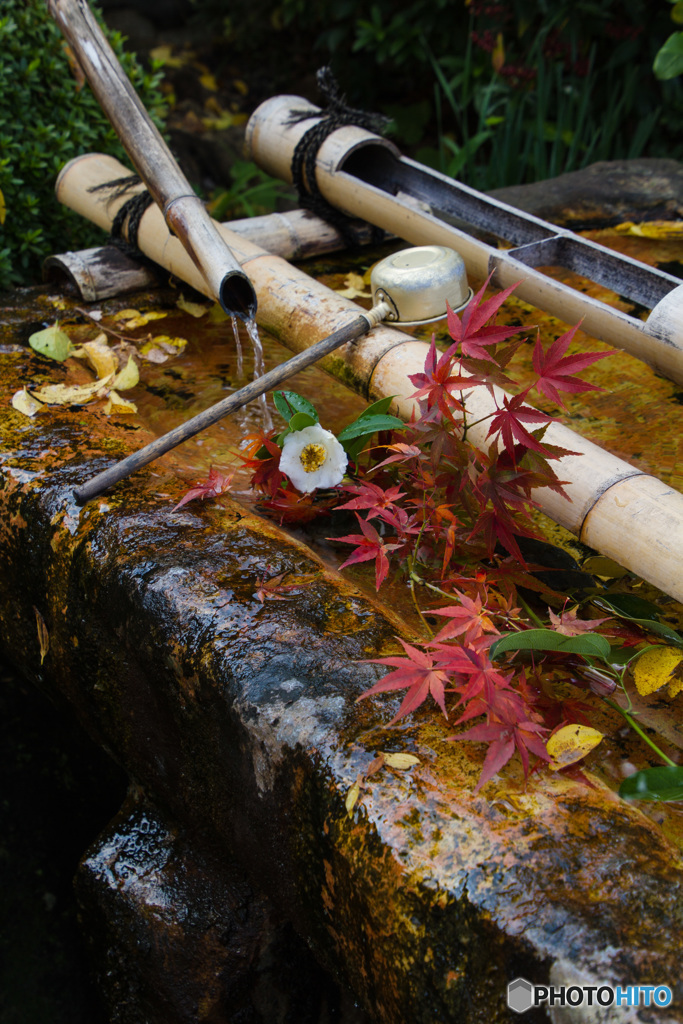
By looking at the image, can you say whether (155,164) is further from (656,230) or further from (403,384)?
(656,230)

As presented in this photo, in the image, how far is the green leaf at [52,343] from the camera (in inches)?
102

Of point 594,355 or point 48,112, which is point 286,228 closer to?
point 48,112

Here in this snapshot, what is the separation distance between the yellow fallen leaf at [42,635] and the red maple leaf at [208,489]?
49 cm

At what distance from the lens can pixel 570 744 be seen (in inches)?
50.2

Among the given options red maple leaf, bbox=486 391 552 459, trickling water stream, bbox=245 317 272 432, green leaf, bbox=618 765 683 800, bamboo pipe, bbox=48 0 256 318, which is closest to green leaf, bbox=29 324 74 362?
bamboo pipe, bbox=48 0 256 318

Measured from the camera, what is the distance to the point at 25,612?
2.06 meters

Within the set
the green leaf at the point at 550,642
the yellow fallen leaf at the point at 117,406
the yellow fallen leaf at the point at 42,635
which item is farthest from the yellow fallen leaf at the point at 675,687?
the yellow fallen leaf at the point at 117,406

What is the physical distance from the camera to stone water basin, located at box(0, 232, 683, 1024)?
42.4 inches

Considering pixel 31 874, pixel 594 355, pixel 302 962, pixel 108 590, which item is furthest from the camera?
pixel 31 874

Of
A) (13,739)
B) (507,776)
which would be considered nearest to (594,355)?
(507,776)

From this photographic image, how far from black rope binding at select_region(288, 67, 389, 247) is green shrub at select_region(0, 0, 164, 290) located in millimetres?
986

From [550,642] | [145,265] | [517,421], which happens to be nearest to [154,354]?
[145,265]

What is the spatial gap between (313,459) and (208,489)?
0.85 feet

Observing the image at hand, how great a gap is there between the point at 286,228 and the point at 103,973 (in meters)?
2.84
